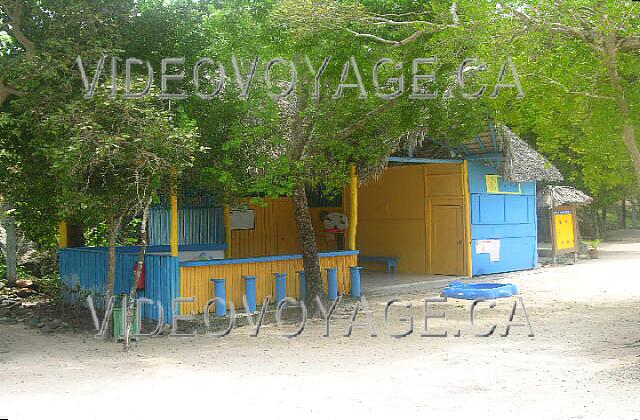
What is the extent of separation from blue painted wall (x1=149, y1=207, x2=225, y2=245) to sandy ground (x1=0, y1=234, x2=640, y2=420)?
2.74m

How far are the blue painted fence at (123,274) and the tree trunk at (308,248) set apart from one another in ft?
7.38

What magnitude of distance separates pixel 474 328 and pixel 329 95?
4.34 meters

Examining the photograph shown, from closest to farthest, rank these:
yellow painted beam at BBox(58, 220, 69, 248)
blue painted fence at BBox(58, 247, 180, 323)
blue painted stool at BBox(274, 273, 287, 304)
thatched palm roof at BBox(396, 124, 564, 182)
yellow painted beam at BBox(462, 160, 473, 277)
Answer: blue painted fence at BBox(58, 247, 180, 323)
blue painted stool at BBox(274, 273, 287, 304)
yellow painted beam at BBox(58, 220, 69, 248)
thatched palm roof at BBox(396, 124, 564, 182)
yellow painted beam at BBox(462, 160, 473, 277)

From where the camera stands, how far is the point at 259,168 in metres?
10.3

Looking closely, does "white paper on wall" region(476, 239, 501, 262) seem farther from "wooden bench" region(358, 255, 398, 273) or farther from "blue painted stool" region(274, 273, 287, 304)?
"blue painted stool" region(274, 273, 287, 304)

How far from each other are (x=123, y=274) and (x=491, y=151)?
30.6 ft

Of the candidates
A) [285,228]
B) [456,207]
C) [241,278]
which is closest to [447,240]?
[456,207]

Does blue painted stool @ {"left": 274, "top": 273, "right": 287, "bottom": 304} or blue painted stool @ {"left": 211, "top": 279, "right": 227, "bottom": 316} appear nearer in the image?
blue painted stool @ {"left": 211, "top": 279, "right": 227, "bottom": 316}

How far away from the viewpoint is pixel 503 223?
17203 millimetres

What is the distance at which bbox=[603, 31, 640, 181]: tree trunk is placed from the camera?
8133mm

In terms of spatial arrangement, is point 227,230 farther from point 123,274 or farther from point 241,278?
point 123,274

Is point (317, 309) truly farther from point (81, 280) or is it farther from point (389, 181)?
point (389, 181)

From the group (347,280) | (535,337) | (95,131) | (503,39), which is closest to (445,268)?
(347,280)

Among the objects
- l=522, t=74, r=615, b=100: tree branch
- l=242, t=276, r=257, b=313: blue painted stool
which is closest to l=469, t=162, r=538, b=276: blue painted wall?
l=242, t=276, r=257, b=313: blue painted stool
